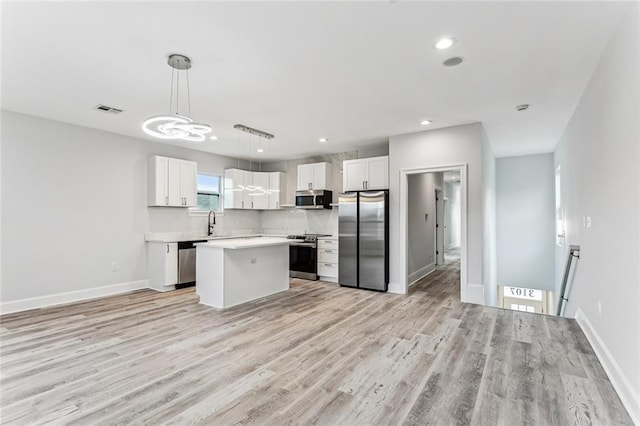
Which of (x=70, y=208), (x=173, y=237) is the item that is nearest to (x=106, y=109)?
(x=70, y=208)

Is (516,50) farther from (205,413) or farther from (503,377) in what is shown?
(205,413)

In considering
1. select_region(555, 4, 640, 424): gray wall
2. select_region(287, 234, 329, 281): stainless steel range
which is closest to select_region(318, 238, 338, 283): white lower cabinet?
select_region(287, 234, 329, 281): stainless steel range

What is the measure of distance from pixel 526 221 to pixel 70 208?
31.0 feet

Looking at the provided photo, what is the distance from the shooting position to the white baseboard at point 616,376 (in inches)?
80.3

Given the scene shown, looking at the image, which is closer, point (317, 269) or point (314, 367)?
point (314, 367)

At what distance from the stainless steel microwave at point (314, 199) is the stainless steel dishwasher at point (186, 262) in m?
2.49

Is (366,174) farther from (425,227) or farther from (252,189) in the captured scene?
(252,189)

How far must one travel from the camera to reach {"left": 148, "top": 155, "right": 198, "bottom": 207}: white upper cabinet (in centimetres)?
583

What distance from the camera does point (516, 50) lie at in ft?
9.04

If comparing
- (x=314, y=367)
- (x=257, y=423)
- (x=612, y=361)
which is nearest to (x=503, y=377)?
(x=612, y=361)

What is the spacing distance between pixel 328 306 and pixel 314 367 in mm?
1917

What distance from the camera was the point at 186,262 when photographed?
589 cm

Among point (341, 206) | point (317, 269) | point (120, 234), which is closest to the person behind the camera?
point (120, 234)

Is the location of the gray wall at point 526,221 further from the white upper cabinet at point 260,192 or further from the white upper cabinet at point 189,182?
the white upper cabinet at point 189,182
